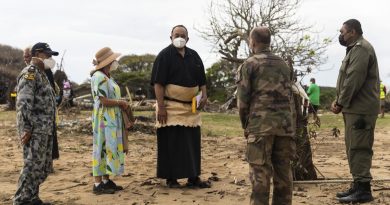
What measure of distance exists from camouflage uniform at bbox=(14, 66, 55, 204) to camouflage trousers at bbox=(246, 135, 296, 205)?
2.18m

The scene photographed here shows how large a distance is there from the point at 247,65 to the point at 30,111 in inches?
89.0

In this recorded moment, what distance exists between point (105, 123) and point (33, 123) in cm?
100

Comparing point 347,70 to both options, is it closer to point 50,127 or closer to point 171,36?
point 171,36

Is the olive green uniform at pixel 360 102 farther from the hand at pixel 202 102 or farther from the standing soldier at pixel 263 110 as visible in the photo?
the hand at pixel 202 102

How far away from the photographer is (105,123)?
18.9ft

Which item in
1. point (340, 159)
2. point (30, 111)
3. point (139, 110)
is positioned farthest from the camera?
point (139, 110)

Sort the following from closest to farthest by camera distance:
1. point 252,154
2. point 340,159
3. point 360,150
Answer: point 252,154
point 360,150
point 340,159

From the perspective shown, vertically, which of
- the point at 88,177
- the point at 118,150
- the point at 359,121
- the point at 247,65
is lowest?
the point at 88,177

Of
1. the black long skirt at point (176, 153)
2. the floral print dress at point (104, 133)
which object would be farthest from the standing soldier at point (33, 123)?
the black long skirt at point (176, 153)

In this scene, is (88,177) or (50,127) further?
(88,177)

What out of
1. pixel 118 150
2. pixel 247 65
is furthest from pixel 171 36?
pixel 247 65

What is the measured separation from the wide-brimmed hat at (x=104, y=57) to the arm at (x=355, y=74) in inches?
107

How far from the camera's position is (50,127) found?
5117mm

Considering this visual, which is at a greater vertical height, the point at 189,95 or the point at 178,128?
the point at 189,95
